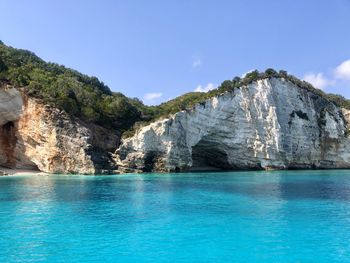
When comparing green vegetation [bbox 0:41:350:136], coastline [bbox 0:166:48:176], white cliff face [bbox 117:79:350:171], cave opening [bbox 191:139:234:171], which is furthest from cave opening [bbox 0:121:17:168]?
cave opening [bbox 191:139:234:171]

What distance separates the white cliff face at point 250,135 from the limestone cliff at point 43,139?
15.7 feet

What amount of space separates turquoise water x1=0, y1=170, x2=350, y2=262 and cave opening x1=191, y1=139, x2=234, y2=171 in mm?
29150

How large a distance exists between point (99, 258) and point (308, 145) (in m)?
51.2

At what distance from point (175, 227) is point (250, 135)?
40.4 meters

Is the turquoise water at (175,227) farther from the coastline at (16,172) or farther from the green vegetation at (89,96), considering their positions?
the green vegetation at (89,96)

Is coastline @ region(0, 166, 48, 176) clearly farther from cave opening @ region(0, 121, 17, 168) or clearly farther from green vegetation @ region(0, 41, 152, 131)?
green vegetation @ region(0, 41, 152, 131)

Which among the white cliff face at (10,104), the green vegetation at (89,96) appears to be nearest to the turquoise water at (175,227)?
the white cliff face at (10,104)

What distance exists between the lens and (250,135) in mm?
53750

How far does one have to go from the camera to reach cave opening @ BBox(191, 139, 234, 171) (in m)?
53.7

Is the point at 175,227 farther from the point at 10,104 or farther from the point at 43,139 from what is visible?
the point at 10,104

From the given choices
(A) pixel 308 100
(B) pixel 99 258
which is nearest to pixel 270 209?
(B) pixel 99 258

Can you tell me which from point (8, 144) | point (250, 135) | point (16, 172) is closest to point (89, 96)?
point (8, 144)

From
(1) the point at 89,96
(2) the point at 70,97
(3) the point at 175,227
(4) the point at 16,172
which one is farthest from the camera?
(1) the point at 89,96

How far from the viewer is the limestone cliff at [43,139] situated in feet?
143
